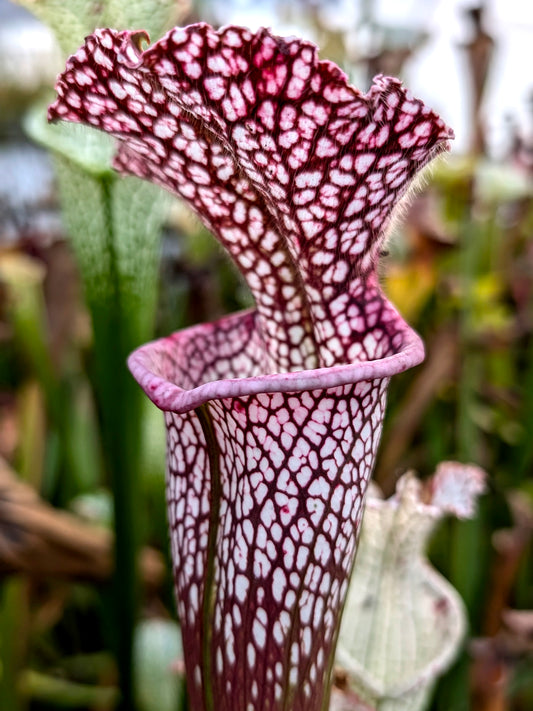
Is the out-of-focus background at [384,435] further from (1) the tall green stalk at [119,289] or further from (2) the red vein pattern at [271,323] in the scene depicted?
(2) the red vein pattern at [271,323]

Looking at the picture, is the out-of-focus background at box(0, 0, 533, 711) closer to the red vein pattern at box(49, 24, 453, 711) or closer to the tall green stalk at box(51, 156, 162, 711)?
the tall green stalk at box(51, 156, 162, 711)

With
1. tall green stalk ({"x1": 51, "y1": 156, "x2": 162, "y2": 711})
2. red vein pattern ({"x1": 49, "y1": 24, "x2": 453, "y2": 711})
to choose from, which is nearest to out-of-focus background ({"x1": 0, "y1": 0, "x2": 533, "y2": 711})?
tall green stalk ({"x1": 51, "y1": 156, "x2": 162, "y2": 711})

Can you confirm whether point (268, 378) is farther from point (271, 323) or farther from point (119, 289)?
point (119, 289)

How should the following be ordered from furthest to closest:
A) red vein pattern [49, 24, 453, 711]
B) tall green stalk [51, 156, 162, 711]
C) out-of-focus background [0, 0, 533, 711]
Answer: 1. out-of-focus background [0, 0, 533, 711]
2. tall green stalk [51, 156, 162, 711]
3. red vein pattern [49, 24, 453, 711]

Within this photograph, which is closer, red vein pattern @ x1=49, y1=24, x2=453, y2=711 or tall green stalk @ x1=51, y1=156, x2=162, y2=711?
red vein pattern @ x1=49, y1=24, x2=453, y2=711

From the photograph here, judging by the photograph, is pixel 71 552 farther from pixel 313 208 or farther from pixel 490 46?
pixel 490 46

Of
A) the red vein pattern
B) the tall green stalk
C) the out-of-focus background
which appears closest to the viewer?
the red vein pattern

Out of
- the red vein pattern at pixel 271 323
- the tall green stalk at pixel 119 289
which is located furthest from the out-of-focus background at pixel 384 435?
the red vein pattern at pixel 271 323

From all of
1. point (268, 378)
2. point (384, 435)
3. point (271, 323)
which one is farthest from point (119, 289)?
point (384, 435)
